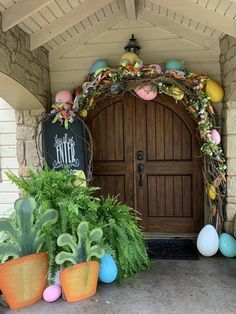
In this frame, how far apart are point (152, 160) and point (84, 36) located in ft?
5.89

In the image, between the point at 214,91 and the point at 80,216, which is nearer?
the point at 80,216

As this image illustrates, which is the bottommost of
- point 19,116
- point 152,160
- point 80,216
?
point 80,216

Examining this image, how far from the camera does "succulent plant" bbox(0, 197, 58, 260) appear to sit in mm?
2537

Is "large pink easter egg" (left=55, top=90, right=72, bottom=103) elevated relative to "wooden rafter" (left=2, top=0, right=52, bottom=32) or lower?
lower

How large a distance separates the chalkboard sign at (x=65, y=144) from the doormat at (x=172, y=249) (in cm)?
124

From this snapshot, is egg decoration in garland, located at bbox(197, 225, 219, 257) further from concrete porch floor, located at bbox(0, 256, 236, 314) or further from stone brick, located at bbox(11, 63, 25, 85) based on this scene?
stone brick, located at bbox(11, 63, 25, 85)

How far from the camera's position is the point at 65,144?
12.5 ft

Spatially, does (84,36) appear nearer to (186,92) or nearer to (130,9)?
(130,9)

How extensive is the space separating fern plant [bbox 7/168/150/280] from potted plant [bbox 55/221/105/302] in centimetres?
10

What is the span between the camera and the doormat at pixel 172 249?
3506 millimetres

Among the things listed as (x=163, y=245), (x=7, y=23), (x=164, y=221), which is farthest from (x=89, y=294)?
(x=7, y=23)

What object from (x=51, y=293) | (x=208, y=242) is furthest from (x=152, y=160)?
(x=51, y=293)

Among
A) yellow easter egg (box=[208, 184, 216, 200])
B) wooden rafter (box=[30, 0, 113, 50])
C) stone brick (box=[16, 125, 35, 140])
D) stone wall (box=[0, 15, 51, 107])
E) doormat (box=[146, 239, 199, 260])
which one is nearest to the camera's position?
stone wall (box=[0, 15, 51, 107])

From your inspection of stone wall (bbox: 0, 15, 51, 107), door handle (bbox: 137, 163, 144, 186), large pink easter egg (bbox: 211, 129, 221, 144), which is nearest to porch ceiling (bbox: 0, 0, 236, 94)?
stone wall (bbox: 0, 15, 51, 107)
